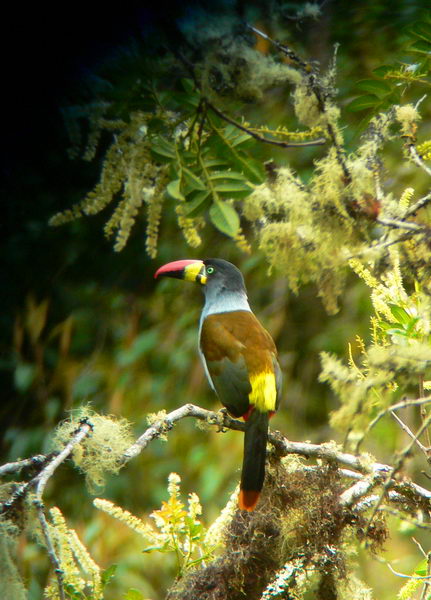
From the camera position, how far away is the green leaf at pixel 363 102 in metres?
1.58

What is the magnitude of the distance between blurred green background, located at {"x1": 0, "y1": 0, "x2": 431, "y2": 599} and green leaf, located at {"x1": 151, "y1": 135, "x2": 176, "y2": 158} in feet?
4.44

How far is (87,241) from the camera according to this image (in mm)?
3492

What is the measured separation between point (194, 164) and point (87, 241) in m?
2.08

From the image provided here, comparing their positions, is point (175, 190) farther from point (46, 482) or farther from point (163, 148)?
point (46, 482)

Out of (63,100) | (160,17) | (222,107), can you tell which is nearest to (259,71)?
(222,107)

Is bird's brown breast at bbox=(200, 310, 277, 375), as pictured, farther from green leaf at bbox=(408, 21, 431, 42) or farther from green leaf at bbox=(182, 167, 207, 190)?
green leaf at bbox=(408, 21, 431, 42)

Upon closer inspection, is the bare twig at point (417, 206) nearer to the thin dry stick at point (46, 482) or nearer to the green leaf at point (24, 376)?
the thin dry stick at point (46, 482)

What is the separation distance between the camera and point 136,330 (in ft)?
11.4

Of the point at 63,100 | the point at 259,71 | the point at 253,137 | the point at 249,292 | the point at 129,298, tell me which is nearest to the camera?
the point at 259,71

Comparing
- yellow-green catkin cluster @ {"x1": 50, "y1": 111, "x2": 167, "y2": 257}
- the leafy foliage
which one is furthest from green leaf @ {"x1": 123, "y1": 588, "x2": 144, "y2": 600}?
the leafy foliage

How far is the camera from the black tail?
5.72 feet

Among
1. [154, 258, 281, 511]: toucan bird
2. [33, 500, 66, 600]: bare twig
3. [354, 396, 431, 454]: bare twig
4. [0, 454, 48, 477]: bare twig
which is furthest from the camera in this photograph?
[154, 258, 281, 511]: toucan bird

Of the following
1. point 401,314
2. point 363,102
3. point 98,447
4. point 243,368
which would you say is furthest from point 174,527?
Result: point 363,102

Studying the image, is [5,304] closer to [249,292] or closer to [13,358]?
[13,358]
